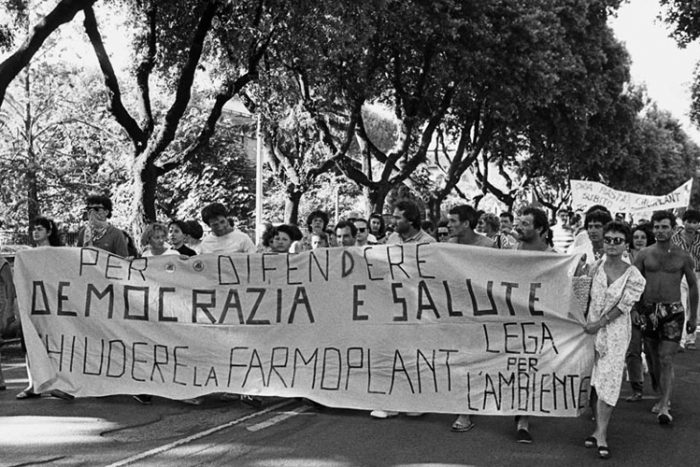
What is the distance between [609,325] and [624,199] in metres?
14.5

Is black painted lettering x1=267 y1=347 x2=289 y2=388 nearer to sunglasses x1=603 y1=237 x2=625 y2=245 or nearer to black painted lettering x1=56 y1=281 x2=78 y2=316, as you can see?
black painted lettering x1=56 y1=281 x2=78 y2=316

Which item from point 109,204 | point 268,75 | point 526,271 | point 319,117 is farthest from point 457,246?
point 319,117

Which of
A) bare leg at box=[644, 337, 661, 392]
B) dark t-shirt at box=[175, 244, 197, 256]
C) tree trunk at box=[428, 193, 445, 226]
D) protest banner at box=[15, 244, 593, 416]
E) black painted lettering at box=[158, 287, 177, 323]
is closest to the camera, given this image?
protest banner at box=[15, 244, 593, 416]

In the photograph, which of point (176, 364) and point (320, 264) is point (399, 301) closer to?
point (320, 264)

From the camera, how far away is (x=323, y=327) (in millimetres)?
6785

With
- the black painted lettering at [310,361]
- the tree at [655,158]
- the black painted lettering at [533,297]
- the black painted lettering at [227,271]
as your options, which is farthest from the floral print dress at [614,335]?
the tree at [655,158]

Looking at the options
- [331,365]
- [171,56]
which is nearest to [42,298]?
[331,365]

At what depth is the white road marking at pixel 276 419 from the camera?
6434 millimetres

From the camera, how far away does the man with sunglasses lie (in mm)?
8281

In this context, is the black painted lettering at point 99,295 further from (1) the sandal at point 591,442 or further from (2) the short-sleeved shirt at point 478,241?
(1) the sandal at point 591,442

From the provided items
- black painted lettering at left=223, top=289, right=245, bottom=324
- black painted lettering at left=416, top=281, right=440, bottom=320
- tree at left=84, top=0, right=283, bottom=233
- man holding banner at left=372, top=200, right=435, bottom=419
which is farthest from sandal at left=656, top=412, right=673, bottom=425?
tree at left=84, top=0, right=283, bottom=233

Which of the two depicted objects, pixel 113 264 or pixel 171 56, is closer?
pixel 113 264

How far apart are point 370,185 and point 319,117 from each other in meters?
2.87

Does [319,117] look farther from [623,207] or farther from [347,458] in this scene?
[347,458]
